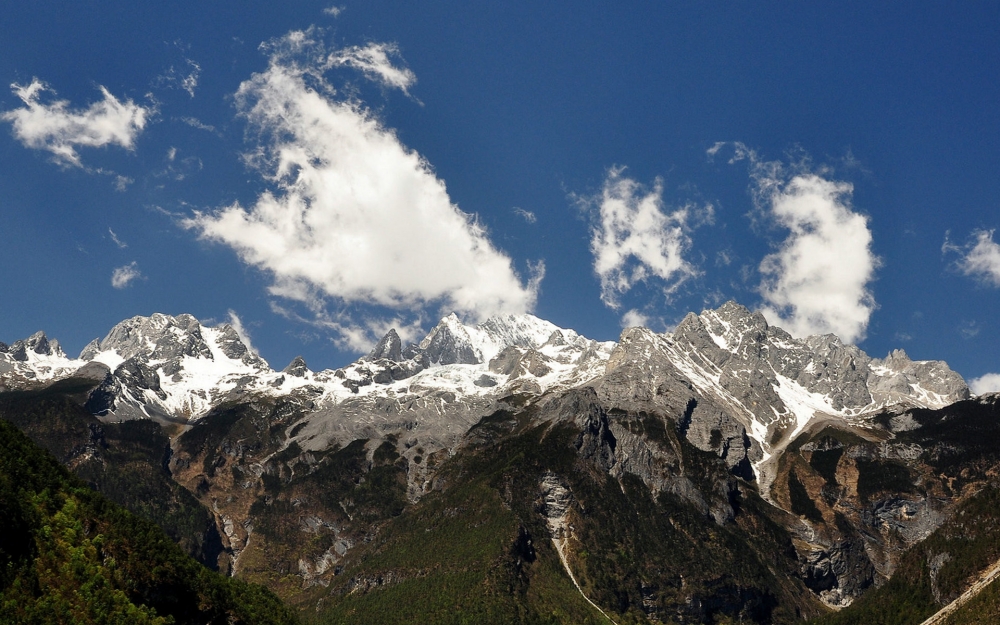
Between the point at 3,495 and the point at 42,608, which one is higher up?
the point at 3,495

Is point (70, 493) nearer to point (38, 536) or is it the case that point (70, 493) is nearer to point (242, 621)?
point (38, 536)

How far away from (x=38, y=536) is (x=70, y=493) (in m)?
21.6

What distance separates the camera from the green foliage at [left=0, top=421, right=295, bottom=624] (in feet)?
480

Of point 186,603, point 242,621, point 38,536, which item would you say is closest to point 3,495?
point 38,536

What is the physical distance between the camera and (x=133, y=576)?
164 metres

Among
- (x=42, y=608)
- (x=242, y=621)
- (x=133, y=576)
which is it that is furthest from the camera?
(x=242, y=621)

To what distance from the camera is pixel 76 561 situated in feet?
510

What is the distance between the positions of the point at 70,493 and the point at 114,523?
11645mm

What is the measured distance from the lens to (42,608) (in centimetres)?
14225

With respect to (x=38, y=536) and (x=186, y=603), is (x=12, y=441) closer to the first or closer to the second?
(x=38, y=536)

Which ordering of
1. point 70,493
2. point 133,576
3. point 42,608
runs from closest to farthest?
point 42,608
point 133,576
point 70,493

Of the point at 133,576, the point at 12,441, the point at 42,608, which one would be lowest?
the point at 42,608

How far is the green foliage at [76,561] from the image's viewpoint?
146375 mm

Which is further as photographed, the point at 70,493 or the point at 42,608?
the point at 70,493
